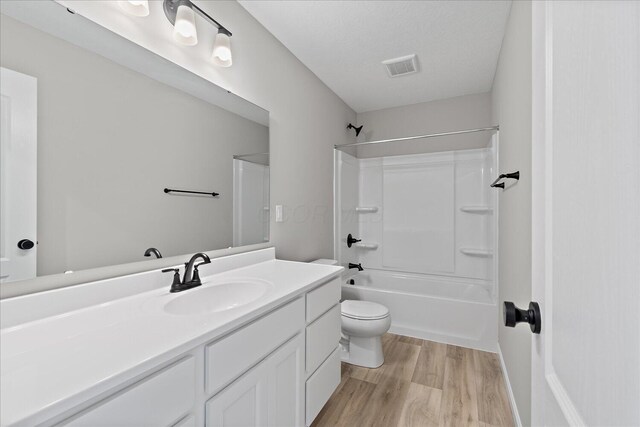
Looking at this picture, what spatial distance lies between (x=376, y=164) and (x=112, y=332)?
306 cm

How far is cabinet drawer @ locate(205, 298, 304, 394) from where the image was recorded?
83 cm

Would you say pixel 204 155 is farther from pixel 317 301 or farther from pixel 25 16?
pixel 317 301

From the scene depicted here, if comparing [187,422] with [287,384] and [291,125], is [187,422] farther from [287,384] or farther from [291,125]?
[291,125]

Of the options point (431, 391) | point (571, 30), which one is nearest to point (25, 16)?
point (571, 30)

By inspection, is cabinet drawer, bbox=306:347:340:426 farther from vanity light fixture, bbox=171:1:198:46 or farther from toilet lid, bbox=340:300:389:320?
vanity light fixture, bbox=171:1:198:46

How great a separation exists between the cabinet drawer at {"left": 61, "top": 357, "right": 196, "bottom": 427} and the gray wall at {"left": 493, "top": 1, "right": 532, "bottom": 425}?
1394mm

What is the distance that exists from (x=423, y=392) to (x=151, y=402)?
170 centimetres

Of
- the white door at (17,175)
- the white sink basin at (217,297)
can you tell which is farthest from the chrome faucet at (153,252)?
the white door at (17,175)

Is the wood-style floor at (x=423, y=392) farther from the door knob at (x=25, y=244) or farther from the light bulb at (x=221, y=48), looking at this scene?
the light bulb at (x=221, y=48)

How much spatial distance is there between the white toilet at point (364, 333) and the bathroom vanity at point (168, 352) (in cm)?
58

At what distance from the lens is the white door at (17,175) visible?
84 centimetres

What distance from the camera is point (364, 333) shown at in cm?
202

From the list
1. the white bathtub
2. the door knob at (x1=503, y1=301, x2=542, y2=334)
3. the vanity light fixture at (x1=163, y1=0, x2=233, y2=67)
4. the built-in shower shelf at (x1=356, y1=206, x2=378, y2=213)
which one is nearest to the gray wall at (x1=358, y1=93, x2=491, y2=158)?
the built-in shower shelf at (x1=356, y1=206, x2=378, y2=213)

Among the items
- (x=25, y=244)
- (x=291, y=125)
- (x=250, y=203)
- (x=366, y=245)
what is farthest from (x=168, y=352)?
(x=366, y=245)
